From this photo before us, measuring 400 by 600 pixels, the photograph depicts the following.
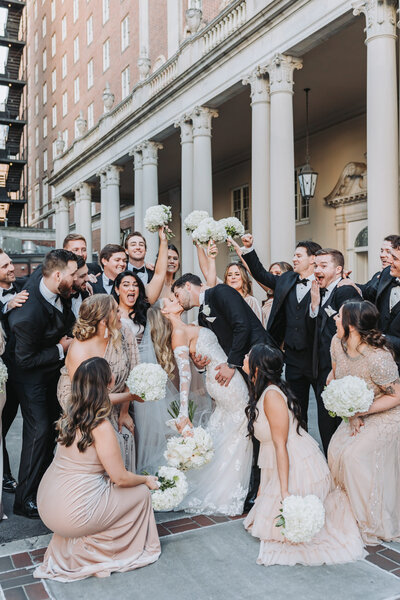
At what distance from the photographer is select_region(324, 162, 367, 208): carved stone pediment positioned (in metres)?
18.6

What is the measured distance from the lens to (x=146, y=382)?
4.74 meters

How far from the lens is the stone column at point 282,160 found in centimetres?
1416

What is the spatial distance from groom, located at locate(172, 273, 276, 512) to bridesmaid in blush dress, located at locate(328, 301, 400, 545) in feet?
2.87

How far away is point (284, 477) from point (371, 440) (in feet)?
2.79

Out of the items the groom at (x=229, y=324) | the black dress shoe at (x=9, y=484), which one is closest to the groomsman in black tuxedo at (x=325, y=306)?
the groom at (x=229, y=324)

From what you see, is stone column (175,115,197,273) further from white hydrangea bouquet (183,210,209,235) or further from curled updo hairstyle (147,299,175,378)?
curled updo hairstyle (147,299,175,378)

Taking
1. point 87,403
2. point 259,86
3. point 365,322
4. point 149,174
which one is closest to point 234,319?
point 365,322

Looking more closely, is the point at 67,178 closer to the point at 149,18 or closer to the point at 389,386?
the point at 149,18

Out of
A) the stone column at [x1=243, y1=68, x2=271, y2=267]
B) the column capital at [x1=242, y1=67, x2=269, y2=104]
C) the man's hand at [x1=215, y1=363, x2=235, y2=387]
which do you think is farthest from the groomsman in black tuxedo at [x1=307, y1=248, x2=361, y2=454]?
the column capital at [x1=242, y1=67, x2=269, y2=104]

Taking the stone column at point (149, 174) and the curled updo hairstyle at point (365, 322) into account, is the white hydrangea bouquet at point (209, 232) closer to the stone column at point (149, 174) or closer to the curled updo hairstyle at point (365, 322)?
the curled updo hairstyle at point (365, 322)

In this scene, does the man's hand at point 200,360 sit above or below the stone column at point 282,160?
below

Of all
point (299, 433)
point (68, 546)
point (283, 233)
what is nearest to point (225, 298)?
point (299, 433)

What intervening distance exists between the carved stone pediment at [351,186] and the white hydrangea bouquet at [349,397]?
15.0 metres

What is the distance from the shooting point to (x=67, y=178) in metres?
32.9
